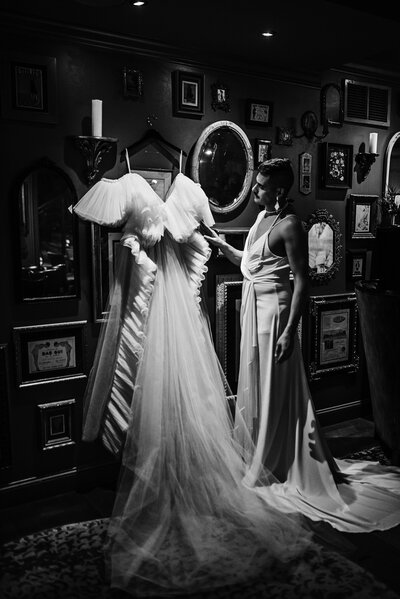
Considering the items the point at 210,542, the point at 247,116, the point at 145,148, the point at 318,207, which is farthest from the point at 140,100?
the point at 210,542

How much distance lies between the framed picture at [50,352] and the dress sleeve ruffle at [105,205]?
0.62 m

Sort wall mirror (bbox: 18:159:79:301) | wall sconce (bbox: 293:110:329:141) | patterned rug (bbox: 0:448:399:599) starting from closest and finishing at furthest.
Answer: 1. patterned rug (bbox: 0:448:399:599)
2. wall mirror (bbox: 18:159:79:301)
3. wall sconce (bbox: 293:110:329:141)

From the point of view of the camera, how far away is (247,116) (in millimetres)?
3590

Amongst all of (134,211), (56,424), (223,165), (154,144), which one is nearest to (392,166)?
(223,165)

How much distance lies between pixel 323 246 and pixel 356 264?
0.38 metres

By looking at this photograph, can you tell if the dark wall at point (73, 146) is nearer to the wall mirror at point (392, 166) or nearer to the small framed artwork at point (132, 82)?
the small framed artwork at point (132, 82)

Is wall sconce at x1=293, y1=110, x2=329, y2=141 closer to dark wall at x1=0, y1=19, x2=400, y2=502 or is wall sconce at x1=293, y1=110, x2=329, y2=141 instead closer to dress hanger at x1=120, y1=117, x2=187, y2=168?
dark wall at x1=0, y1=19, x2=400, y2=502

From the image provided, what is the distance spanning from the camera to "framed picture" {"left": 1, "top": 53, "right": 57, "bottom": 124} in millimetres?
2801

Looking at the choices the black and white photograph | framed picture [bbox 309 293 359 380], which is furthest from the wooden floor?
framed picture [bbox 309 293 359 380]

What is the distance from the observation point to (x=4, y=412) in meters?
2.96

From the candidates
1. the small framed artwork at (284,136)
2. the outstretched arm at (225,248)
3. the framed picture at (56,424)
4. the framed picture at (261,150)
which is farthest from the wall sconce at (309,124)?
the framed picture at (56,424)

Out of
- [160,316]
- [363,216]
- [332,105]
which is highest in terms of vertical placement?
[332,105]

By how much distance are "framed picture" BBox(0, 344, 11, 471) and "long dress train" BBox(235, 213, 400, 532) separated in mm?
1238

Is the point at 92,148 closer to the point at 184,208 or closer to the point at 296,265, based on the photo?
the point at 184,208
